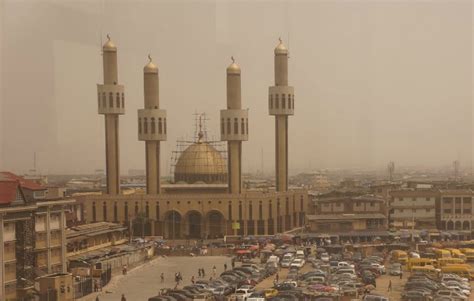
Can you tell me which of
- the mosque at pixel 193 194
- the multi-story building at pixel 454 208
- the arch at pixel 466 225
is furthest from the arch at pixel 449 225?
the mosque at pixel 193 194

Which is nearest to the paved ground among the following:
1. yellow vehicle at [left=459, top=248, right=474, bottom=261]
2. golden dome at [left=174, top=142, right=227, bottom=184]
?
yellow vehicle at [left=459, top=248, right=474, bottom=261]

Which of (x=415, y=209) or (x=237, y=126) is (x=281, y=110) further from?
(x=415, y=209)

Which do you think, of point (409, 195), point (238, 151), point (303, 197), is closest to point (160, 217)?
point (238, 151)

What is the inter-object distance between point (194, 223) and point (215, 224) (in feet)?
1.95

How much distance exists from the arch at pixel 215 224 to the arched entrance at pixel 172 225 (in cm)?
83

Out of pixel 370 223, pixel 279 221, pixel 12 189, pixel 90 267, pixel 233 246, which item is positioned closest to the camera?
pixel 12 189

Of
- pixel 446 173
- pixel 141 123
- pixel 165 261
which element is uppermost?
pixel 141 123

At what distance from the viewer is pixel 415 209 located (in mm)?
19859

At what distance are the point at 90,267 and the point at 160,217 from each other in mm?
7128

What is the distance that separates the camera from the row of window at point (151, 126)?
65.1 ft

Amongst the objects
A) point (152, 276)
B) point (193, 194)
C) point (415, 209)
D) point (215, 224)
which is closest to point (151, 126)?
point (193, 194)

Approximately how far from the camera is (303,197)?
2134cm

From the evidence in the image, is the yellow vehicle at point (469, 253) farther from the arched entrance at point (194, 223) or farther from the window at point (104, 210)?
the window at point (104, 210)

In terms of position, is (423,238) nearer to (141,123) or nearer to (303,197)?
(303,197)
